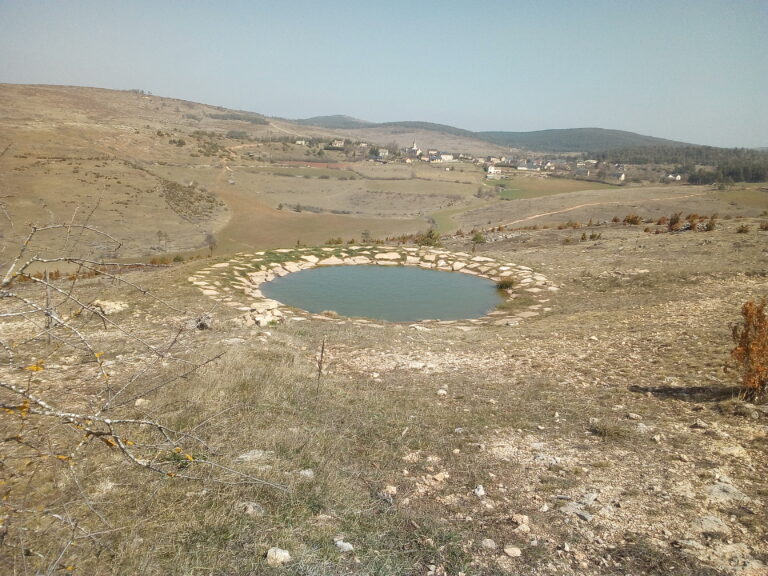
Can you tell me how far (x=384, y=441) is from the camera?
4406 millimetres

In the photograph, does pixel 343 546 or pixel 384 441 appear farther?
pixel 384 441

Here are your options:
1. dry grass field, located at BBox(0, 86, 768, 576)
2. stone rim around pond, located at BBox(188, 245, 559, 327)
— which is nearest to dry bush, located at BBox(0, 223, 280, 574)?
dry grass field, located at BBox(0, 86, 768, 576)

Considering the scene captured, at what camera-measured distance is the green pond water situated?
35.7 feet

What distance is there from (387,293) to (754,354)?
837 cm

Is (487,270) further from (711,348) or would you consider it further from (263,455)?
(263,455)

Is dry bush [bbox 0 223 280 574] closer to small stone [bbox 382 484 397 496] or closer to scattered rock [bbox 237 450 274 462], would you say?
scattered rock [bbox 237 450 274 462]

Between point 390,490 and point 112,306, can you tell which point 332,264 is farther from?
point 390,490

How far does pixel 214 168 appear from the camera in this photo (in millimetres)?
47688

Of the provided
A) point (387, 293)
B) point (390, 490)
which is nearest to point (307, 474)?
point (390, 490)

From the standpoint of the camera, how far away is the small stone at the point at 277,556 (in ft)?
8.69

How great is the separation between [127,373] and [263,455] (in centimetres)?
278

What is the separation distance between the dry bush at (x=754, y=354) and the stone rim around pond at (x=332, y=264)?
4.43m

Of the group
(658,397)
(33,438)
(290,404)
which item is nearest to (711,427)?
(658,397)

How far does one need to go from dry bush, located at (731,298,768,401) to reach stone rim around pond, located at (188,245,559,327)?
4435mm
